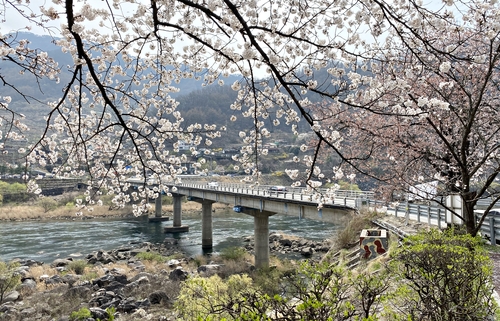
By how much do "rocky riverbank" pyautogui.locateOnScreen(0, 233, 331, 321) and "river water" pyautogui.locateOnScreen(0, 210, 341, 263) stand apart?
3.60 m

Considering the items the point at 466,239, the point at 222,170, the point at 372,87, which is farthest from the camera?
the point at 222,170

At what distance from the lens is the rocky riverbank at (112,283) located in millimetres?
13984

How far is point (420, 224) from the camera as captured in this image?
14367 mm

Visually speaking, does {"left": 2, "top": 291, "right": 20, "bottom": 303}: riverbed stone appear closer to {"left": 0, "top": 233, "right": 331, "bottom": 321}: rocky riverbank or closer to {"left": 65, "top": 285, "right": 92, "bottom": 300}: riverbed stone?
{"left": 0, "top": 233, "right": 331, "bottom": 321}: rocky riverbank

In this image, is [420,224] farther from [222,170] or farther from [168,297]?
[222,170]

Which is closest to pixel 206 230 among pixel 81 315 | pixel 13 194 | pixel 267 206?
pixel 267 206

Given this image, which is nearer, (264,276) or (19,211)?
(264,276)

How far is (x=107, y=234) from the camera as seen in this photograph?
37594mm

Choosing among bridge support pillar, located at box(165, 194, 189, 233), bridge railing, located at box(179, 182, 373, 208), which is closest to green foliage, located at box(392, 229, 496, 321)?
bridge railing, located at box(179, 182, 373, 208)

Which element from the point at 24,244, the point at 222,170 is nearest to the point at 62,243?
the point at 24,244

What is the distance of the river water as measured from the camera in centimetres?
2967

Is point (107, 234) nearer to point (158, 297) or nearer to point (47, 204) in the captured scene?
point (47, 204)

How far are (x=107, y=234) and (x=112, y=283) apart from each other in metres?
21.0

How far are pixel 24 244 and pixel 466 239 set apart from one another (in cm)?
3542
